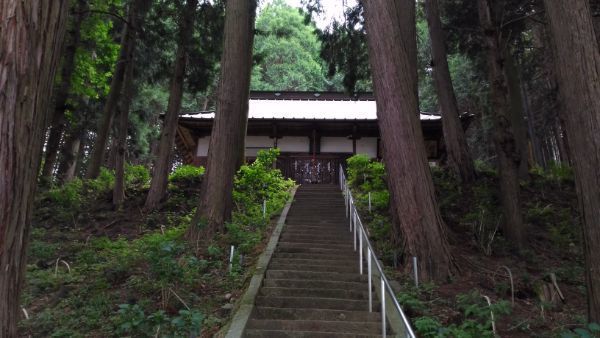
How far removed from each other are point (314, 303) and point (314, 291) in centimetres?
40

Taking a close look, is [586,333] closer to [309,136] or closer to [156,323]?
[156,323]

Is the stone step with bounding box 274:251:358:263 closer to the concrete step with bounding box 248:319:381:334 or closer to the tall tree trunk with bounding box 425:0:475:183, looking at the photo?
the concrete step with bounding box 248:319:381:334

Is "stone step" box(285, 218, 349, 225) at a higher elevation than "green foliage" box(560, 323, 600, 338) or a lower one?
higher

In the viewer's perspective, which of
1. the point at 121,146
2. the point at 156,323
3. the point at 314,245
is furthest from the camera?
the point at 121,146

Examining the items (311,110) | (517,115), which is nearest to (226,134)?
(517,115)

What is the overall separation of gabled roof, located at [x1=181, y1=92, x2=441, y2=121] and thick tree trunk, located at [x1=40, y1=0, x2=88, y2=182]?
14.1ft

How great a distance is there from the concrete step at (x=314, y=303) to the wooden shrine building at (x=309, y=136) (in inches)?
417

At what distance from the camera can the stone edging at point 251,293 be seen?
5.05 metres

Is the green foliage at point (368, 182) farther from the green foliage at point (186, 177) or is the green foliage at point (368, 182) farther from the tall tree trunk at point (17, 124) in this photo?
the tall tree trunk at point (17, 124)

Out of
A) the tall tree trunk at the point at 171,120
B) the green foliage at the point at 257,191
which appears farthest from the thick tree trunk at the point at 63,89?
the green foliage at the point at 257,191

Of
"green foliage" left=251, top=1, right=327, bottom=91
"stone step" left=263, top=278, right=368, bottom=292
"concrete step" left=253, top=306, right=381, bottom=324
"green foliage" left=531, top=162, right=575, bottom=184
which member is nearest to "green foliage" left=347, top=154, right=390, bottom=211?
"stone step" left=263, top=278, right=368, bottom=292

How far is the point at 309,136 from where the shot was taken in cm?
1825

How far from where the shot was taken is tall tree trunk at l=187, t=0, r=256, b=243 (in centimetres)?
831

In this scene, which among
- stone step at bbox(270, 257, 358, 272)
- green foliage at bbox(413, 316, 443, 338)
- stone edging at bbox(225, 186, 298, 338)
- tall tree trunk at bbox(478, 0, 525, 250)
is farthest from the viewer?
tall tree trunk at bbox(478, 0, 525, 250)
